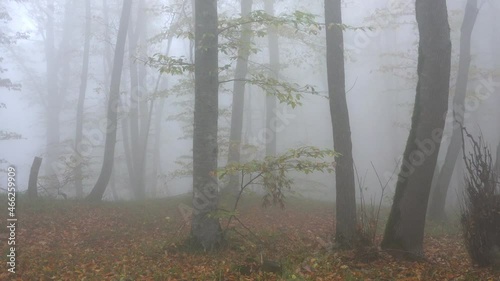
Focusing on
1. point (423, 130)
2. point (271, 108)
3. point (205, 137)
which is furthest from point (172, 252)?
point (271, 108)

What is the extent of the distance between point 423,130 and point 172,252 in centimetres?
515

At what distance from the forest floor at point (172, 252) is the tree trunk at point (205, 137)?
470 millimetres

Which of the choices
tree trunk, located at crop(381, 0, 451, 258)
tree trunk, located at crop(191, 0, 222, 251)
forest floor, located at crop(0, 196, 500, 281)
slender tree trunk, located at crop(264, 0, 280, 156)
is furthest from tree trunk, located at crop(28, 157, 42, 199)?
tree trunk, located at crop(381, 0, 451, 258)

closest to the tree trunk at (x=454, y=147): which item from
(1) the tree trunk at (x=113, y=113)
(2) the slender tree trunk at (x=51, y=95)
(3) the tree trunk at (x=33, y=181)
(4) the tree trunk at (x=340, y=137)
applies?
(4) the tree trunk at (x=340, y=137)

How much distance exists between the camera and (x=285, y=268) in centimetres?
665

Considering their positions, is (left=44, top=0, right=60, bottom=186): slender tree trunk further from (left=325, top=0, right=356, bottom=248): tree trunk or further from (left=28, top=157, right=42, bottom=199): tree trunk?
(left=325, top=0, right=356, bottom=248): tree trunk

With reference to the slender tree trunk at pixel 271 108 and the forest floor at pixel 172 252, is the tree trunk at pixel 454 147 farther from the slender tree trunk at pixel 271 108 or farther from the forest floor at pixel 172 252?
the slender tree trunk at pixel 271 108

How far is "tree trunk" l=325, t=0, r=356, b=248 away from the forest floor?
2.84ft

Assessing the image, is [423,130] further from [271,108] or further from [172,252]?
[271,108]

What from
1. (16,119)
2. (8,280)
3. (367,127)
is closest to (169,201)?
(8,280)

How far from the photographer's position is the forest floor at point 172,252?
6.54 metres

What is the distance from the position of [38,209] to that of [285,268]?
8.80 meters

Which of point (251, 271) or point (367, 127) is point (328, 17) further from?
point (367, 127)

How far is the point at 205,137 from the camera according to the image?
830 centimetres
